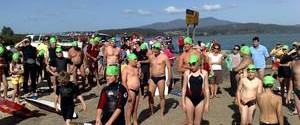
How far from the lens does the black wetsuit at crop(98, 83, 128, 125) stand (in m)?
6.36

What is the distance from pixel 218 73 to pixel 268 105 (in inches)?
271

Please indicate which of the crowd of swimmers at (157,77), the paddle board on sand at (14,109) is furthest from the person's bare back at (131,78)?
the paddle board on sand at (14,109)

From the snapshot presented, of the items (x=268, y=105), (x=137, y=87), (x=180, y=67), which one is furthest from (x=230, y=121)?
(x=268, y=105)

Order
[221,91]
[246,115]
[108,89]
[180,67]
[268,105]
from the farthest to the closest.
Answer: [221,91], [180,67], [246,115], [268,105], [108,89]

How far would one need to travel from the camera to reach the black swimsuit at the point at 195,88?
351 inches

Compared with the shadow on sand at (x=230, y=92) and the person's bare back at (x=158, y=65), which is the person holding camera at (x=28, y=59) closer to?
the person's bare back at (x=158, y=65)

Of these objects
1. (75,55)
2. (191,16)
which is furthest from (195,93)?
(191,16)

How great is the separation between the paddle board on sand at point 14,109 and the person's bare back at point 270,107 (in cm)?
650

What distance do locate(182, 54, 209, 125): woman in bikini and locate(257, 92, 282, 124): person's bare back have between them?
4.06 ft

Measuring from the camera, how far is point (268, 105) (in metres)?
8.04

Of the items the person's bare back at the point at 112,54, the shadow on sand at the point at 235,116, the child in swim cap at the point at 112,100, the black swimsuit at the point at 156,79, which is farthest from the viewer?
the person's bare back at the point at 112,54

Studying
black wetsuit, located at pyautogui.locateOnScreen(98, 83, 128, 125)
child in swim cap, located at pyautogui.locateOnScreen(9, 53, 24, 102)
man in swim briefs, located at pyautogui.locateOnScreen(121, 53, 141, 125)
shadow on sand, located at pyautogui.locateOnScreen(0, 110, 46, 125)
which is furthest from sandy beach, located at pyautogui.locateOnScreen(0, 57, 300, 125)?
black wetsuit, located at pyautogui.locateOnScreen(98, 83, 128, 125)

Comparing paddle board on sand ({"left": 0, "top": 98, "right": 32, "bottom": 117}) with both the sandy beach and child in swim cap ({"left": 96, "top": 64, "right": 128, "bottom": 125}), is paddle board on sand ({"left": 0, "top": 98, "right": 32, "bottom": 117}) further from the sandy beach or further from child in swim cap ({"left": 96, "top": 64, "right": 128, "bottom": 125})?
child in swim cap ({"left": 96, "top": 64, "right": 128, "bottom": 125})

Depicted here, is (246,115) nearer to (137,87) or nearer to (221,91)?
(137,87)
